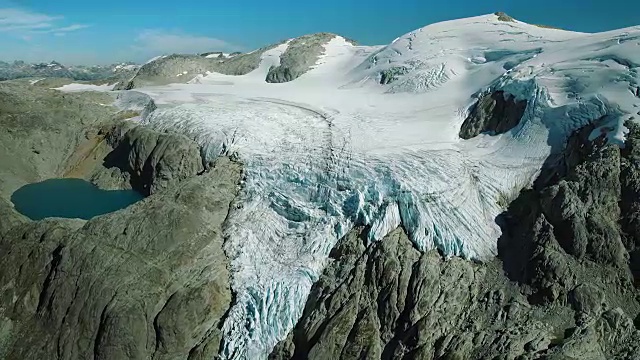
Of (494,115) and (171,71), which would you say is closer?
(494,115)

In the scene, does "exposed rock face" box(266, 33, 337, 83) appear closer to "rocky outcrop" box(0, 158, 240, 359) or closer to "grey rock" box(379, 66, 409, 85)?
"grey rock" box(379, 66, 409, 85)

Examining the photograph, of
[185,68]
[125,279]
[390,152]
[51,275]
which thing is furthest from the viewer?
[185,68]

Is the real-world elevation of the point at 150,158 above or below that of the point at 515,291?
above

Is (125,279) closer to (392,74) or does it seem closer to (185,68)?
(392,74)

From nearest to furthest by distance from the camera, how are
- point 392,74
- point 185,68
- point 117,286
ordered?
point 117,286 → point 392,74 → point 185,68

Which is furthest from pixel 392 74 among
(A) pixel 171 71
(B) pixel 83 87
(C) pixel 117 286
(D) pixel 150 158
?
(B) pixel 83 87

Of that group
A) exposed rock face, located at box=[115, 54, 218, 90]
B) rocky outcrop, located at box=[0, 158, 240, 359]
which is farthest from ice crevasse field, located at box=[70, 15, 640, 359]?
exposed rock face, located at box=[115, 54, 218, 90]

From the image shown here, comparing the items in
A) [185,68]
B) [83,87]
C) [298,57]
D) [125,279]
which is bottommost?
[125,279]

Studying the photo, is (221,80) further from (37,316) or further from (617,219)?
(617,219)
